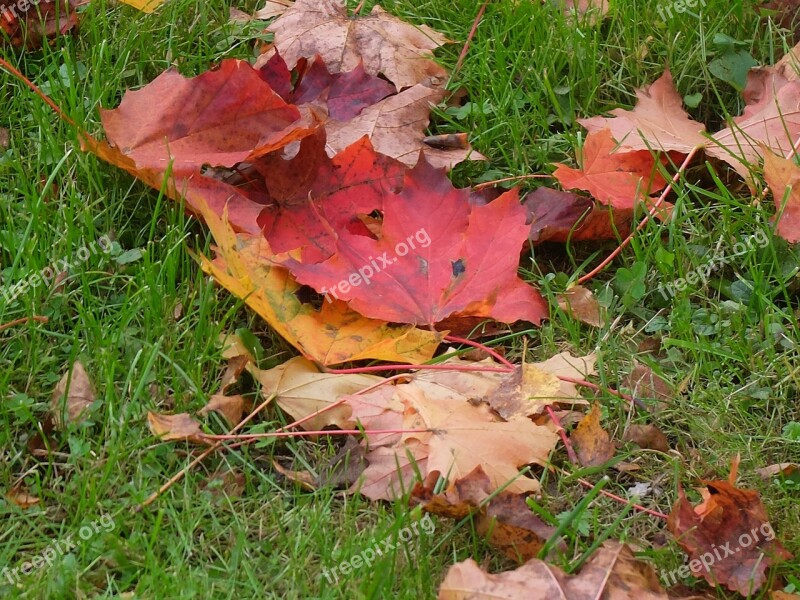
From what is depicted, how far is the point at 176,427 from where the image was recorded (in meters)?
1.77

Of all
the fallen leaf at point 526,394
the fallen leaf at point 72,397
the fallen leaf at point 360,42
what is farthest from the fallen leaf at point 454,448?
the fallen leaf at point 360,42

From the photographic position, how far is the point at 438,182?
6.77 feet

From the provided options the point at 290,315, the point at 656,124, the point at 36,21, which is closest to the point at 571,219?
the point at 656,124

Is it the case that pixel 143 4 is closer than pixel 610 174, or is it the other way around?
pixel 610 174

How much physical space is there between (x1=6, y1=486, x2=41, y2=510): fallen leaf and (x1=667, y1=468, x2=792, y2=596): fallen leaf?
113cm

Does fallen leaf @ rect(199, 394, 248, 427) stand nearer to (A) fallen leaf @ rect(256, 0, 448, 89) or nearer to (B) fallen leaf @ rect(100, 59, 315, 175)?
(B) fallen leaf @ rect(100, 59, 315, 175)

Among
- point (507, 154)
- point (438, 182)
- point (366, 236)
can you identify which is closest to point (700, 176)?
point (507, 154)

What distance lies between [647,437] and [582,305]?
37cm

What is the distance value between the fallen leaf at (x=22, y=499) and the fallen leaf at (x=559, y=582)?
2.43 feet

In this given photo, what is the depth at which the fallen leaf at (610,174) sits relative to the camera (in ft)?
7.27

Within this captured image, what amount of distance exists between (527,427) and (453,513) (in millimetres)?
234

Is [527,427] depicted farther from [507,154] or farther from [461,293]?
[507,154]

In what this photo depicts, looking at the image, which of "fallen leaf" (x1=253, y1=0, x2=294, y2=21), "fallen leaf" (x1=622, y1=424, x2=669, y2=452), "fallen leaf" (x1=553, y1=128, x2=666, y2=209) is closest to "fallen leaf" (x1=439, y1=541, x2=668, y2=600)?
"fallen leaf" (x1=622, y1=424, x2=669, y2=452)

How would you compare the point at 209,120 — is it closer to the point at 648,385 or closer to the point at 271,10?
the point at 271,10
